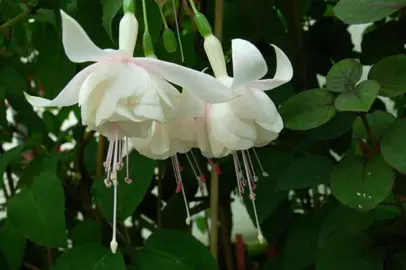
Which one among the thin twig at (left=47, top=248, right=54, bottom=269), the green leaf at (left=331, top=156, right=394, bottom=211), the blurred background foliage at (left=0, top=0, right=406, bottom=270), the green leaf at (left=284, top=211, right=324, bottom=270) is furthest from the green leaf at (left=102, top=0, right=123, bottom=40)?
the thin twig at (left=47, top=248, right=54, bottom=269)

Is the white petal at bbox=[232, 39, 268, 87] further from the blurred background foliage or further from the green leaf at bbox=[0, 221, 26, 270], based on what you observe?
the green leaf at bbox=[0, 221, 26, 270]

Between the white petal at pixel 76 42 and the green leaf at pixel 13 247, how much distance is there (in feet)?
1.28

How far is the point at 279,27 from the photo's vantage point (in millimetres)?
609

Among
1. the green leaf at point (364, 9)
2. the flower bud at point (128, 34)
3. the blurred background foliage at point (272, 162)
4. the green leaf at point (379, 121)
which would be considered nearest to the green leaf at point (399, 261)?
the blurred background foliage at point (272, 162)

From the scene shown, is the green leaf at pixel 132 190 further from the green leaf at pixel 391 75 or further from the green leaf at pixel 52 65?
the green leaf at pixel 391 75

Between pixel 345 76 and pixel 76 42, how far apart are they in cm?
23

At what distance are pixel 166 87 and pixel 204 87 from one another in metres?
0.03

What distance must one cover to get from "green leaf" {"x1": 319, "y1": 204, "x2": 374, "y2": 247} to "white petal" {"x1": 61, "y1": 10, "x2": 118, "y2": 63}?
319 mm

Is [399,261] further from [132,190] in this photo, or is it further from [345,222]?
[132,190]

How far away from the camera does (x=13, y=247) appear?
63 centimetres

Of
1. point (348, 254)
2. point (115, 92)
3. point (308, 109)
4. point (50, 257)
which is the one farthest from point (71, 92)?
point (50, 257)

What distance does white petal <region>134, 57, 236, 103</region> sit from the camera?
11.8 inches

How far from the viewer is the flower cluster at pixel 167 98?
30 cm

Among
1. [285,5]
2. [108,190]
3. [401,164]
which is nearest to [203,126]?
[401,164]
